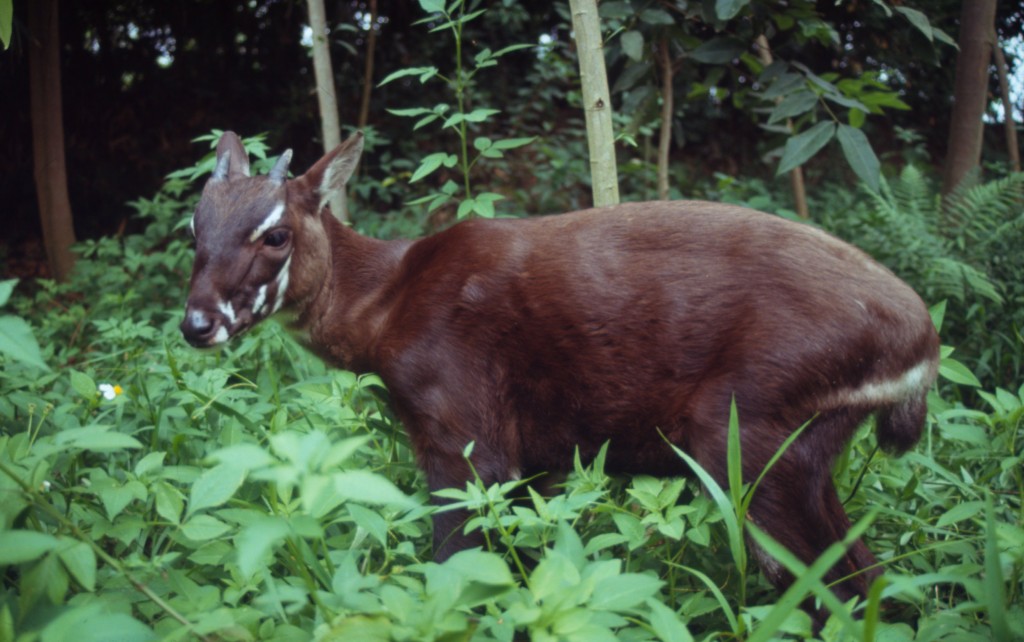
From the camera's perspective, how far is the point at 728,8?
3.70 metres

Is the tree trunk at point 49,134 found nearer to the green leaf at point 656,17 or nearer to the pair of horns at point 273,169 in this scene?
the pair of horns at point 273,169

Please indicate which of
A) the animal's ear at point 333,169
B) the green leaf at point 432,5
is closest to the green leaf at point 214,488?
the animal's ear at point 333,169

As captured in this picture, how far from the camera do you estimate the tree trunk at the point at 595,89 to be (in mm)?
3832

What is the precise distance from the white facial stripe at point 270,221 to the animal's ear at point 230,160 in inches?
9.7

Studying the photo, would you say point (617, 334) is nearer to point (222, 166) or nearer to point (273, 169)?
point (273, 169)

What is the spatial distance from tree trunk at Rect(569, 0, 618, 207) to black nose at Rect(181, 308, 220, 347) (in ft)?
5.73

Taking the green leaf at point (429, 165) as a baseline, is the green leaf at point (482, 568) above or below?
below

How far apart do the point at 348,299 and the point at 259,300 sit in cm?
40

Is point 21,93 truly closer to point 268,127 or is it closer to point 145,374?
point 268,127

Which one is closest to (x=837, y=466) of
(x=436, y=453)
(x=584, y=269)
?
(x=584, y=269)

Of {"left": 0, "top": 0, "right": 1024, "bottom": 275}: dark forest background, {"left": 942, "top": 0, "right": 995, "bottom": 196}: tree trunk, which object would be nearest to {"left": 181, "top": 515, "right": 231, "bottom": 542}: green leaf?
{"left": 942, "top": 0, "right": 995, "bottom": 196}: tree trunk

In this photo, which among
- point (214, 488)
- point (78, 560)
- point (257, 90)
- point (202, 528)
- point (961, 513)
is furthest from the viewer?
point (257, 90)

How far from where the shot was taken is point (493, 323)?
3035mm

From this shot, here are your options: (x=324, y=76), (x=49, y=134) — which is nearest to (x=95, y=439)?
(x=324, y=76)
